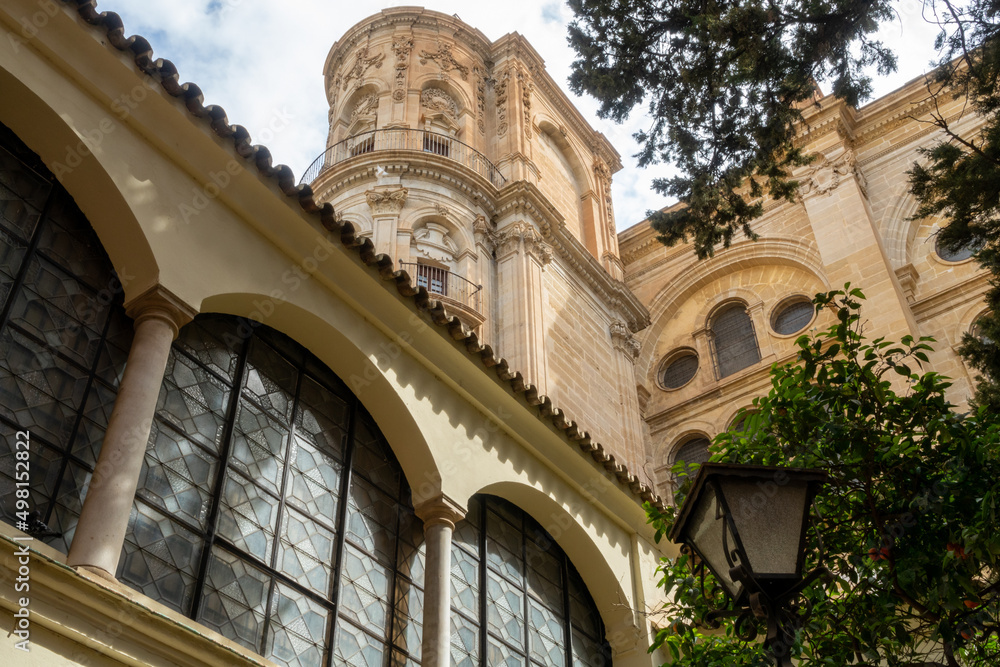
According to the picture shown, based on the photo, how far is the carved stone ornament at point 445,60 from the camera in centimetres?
2648

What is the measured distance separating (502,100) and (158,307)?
818 inches

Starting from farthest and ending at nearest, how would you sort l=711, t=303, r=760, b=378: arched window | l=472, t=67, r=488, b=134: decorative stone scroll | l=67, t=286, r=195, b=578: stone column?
l=711, t=303, r=760, b=378: arched window
l=472, t=67, r=488, b=134: decorative stone scroll
l=67, t=286, r=195, b=578: stone column

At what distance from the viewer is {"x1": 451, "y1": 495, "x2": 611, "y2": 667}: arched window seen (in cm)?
869

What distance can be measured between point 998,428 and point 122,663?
19.6ft

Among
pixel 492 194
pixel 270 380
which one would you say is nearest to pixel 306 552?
pixel 270 380

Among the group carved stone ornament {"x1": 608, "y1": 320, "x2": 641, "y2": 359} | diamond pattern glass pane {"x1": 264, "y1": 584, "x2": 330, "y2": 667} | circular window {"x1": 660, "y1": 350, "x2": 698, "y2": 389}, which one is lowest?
diamond pattern glass pane {"x1": 264, "y1": 584, "x2": 330, "y2": 667}

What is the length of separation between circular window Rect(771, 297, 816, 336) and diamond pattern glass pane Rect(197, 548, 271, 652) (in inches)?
819

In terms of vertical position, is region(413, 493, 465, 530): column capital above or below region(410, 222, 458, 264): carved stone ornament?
below

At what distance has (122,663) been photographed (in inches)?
219

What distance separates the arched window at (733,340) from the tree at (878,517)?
18.3 m

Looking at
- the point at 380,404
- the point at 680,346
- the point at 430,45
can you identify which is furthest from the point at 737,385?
the point at 380,404

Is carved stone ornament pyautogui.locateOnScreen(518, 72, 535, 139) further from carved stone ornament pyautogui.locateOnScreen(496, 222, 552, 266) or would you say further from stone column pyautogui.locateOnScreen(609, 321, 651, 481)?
stone column pyautogui.locateOnScreen(609, 321, 651, 481)

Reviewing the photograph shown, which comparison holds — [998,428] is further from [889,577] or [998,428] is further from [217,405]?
[217,405]

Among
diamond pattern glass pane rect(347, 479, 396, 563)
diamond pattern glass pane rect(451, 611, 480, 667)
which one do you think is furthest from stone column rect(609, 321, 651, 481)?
diamond pattern glass pane rect(347, 479, 396, 563)
